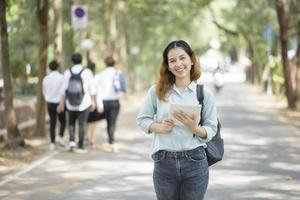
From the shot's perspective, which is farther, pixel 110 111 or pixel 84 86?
pixel 110 111

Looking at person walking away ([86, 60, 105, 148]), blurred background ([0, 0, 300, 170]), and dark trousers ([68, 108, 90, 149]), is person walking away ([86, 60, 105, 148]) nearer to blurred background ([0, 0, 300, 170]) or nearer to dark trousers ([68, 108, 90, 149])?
dark trousers ([68, 108, 90, 149])

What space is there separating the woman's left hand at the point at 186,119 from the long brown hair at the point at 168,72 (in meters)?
0.23

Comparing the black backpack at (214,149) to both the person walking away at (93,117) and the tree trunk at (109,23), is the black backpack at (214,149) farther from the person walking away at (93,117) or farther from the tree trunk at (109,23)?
the tree trunk at (109,23)

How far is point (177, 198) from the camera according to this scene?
16.6ft

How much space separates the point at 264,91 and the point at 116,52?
982cm

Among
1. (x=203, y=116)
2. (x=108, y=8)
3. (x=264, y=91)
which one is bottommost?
(x=264, y=91)

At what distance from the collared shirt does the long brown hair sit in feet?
0.14

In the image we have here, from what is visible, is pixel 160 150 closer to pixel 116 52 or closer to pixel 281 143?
pixel 281 143

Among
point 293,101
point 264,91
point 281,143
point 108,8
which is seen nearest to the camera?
point 281,143

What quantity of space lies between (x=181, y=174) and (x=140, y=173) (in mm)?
6198

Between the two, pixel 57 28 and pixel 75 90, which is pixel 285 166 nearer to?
pixel 75 90

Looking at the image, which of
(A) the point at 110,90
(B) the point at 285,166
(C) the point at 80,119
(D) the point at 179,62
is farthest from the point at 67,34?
(D) the point at 179,62

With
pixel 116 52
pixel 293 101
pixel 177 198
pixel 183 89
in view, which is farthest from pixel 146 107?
pixel 116 52

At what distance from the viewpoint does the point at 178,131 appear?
491 centimetres
